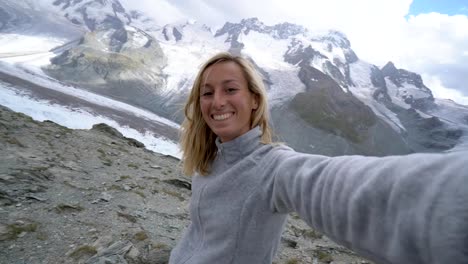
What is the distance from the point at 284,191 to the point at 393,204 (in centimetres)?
60

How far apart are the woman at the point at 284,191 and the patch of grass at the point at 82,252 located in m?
3.21

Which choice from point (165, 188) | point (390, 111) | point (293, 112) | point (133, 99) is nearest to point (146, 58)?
point (133, 99)

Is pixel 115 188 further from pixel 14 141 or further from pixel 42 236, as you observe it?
pixel 14 141

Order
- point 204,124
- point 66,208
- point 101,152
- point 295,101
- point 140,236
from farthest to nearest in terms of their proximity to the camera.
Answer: point 295,101, point 101,152, point 66,208, point 140,236, point 204,124

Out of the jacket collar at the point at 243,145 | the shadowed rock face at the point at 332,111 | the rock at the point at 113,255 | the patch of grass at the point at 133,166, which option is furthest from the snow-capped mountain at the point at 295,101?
the jacket collar at the point at 243,145

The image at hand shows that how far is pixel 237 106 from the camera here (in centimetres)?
207

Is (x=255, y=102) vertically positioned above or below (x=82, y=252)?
above

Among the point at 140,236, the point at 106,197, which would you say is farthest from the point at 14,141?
the point at 140,236

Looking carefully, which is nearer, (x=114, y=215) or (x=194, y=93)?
(x=194, y=93)

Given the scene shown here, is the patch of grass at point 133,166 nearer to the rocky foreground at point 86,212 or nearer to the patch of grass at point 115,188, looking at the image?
the rocky foreground at point 86,212

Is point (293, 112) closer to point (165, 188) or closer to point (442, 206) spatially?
point (165, 188)

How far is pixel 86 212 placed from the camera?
6559 mm

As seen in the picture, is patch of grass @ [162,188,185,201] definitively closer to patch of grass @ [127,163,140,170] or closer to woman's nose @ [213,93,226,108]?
patch of grass @ [127,163,140,170]

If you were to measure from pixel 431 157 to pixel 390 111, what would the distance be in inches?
8087
